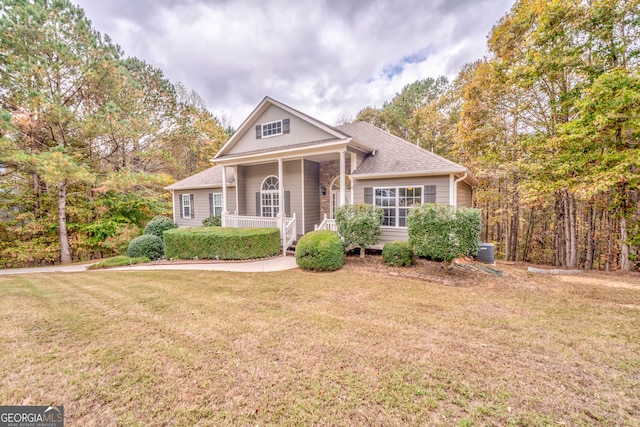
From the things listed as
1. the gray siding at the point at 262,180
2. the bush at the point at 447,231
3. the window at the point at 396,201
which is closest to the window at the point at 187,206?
the gray siding at the point at 262,180

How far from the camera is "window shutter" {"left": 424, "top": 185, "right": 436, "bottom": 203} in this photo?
9078 millimetres

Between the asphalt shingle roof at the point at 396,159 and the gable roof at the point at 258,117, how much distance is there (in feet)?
5.73

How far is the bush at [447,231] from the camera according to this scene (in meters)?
6.67

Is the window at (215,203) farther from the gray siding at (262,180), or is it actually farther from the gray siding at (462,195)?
the gray siding at (462,195)

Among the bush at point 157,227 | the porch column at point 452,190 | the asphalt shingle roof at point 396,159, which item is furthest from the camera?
the bush at point 157,227

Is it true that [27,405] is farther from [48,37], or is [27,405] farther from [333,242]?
[48,37]

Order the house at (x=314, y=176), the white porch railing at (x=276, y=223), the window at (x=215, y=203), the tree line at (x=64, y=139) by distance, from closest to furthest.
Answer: the house at (x=314, y=176)
the white porch railing at (x=276, y=223)
the tree line at (x=64, y=139)
the window at (x=215, y=203)

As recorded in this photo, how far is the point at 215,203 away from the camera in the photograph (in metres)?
15.5

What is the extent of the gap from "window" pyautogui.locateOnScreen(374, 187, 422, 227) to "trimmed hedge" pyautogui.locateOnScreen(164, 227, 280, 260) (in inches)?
176

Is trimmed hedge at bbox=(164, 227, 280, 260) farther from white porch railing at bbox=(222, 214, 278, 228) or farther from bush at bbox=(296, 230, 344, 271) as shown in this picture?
bush at bbox=(296, 230, 344, 271)

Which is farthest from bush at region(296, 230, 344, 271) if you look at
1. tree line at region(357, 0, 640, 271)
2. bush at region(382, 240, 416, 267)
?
tree line at region(357, 0, 640, 271)

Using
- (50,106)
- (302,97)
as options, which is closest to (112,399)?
(50,106)

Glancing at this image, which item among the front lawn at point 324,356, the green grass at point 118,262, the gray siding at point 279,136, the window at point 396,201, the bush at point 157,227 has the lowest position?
the green grass at point 118,262

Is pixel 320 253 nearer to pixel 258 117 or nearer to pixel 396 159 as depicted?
pixel 396 159
